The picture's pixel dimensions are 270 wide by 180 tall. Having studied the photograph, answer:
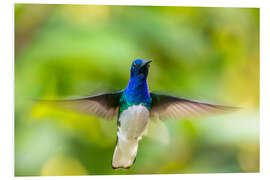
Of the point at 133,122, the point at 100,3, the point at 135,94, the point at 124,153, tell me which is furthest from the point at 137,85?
the point at 100,3

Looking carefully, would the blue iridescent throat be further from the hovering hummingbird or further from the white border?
the white border

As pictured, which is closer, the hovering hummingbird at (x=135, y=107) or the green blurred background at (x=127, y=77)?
the hovering hummingbird at (x=135, y=107)

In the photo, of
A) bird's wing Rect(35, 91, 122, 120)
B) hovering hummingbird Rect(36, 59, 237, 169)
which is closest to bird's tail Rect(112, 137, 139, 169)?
hovering hummingbird Rect(36, 59, 237, 169)

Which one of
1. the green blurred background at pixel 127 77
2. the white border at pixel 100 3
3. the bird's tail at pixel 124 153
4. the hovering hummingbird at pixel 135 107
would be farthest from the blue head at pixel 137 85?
the white border at pixel 100 3

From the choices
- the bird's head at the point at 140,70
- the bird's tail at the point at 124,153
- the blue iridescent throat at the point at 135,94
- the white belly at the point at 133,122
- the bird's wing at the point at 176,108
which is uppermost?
the bird's head at the point at 140,70

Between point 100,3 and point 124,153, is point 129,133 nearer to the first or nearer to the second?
point 124,153

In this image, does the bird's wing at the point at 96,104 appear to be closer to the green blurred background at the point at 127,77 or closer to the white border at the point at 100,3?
the green blurred background at the point at 127,77
